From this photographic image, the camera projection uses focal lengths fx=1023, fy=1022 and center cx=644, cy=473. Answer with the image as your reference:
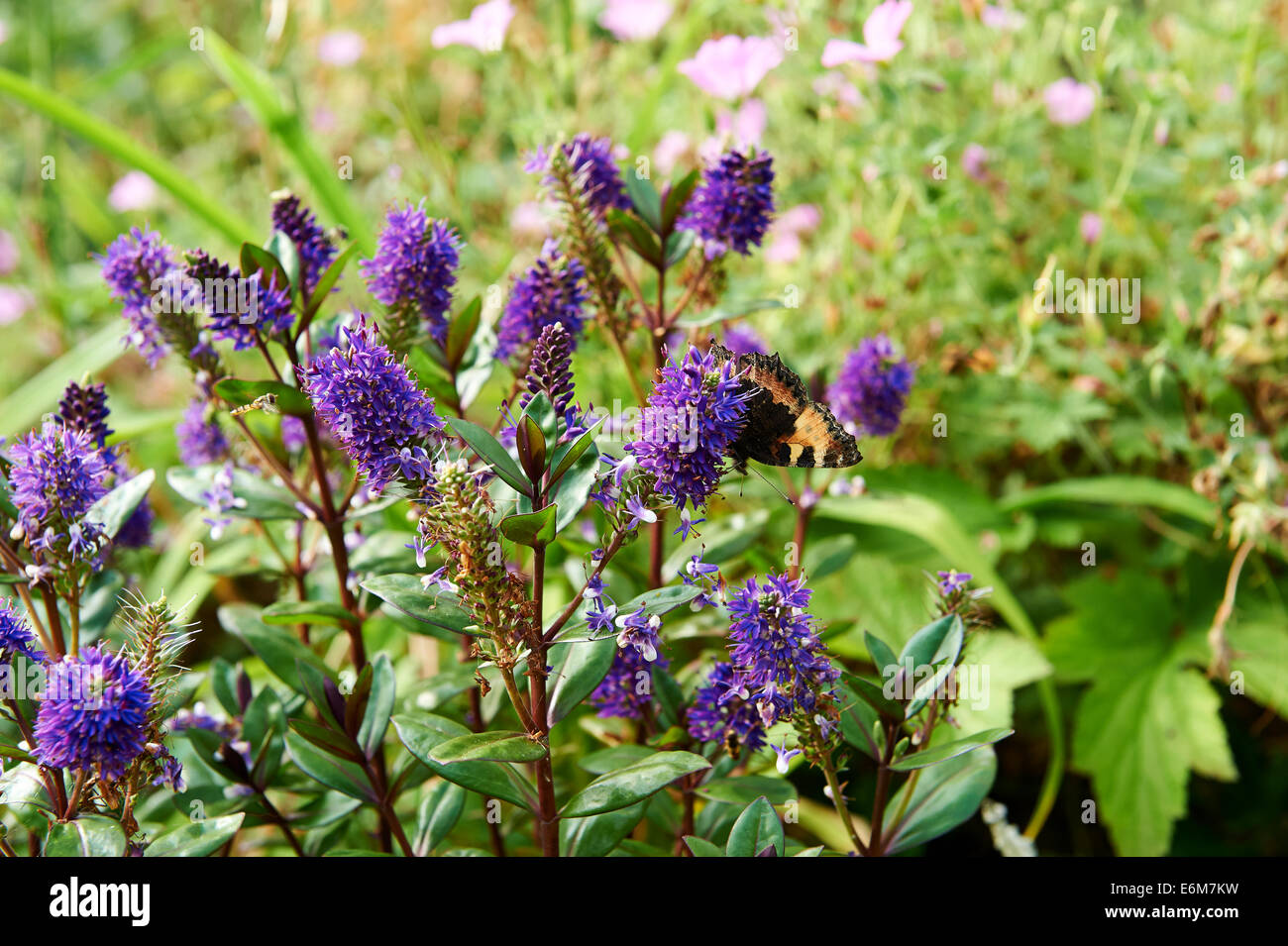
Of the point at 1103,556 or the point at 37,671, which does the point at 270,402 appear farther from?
the point at 1103,556

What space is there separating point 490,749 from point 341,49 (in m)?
2.33

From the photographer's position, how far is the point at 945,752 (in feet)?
2.73

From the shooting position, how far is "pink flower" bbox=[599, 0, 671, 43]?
1.99m

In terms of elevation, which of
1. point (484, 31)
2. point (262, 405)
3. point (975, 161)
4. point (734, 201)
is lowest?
point (262, 405)

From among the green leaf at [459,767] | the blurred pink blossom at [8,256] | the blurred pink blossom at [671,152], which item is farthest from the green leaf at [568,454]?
the blurred pink blossom at [8,256]

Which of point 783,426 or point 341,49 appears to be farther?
point 341,49

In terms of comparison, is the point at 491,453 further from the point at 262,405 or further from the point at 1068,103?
the point at 1068,103

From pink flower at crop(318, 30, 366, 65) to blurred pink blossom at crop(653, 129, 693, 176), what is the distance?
3.03 ft

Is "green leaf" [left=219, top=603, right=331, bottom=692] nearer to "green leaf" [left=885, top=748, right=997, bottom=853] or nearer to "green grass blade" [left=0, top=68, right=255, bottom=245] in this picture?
"green leaf" [left=885, top=748, right=997, bottom=853]

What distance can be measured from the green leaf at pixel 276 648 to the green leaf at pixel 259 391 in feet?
0.83

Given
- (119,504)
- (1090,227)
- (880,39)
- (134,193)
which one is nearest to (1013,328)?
(1090,227)

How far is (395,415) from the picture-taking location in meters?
0.78

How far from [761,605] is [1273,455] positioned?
3.98 feet
